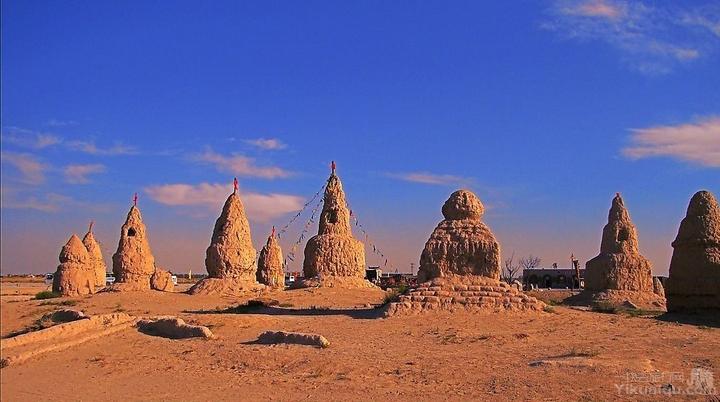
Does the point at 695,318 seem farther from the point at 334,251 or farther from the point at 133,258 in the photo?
the point at 133,258

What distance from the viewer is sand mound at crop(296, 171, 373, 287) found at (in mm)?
24266

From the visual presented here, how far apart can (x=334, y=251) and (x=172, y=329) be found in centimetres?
1260

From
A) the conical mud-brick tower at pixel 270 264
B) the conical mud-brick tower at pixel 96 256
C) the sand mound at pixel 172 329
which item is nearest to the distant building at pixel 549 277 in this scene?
the conical mud-brick tower at pixel 270 264

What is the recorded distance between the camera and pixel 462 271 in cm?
1506

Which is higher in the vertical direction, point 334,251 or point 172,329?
point 334,251

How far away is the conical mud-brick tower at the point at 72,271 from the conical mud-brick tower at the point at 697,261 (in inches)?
797

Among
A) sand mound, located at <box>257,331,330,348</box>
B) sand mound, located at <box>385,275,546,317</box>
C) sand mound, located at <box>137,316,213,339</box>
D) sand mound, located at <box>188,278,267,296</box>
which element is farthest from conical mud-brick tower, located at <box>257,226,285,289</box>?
sand mound, located at <box>257,331,330,348</box>

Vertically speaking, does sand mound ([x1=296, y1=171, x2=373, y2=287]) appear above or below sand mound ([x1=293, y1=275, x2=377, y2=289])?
above

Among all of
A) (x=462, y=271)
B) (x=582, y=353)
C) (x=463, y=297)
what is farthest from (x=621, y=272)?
(x=582, y=353)

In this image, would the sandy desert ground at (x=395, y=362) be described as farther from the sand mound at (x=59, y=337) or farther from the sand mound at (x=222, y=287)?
the sand mound at (x=222, y=287)

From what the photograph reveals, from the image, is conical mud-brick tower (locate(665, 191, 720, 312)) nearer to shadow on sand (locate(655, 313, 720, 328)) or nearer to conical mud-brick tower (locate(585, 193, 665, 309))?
shadow on sand (locate(655, 313, 720, 328))

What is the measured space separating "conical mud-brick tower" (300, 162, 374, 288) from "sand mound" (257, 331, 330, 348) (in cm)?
1295

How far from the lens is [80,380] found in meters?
8.71

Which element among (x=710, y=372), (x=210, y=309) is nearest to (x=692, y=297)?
(x=710, y=372)
